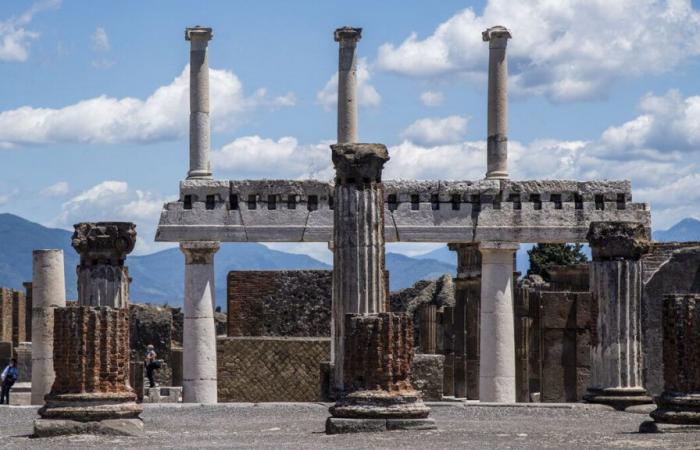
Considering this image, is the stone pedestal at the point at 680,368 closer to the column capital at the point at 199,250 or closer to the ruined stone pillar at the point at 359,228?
the ruined stone pillar at the point at 359,228

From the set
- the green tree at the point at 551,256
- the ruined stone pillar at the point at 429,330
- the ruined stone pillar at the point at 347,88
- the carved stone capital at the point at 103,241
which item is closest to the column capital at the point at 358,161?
the carved stone capital at the point at 103,241

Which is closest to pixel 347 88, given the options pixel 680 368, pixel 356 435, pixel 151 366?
pixel 151 366

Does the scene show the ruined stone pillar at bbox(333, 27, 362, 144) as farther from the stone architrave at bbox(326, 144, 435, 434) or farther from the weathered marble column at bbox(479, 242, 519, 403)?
the stone architrave at bbox(326, 144, 435, 434)

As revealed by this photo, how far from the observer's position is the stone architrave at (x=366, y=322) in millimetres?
21734

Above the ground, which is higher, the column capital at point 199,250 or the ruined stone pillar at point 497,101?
the ruined stone pillar at point 497,101

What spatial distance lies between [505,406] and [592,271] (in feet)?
8.18

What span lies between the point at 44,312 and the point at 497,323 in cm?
831

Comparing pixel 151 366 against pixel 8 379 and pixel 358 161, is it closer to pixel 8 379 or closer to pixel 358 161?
pixel 8 379

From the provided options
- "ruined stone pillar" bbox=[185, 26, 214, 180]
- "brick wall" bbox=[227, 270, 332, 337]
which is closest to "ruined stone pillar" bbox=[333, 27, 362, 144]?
"ruined stone pillar" bbox=[185, 26, 214, 180]

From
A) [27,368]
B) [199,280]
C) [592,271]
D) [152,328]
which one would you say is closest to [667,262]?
[592,271]

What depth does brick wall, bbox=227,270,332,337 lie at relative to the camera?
129ft

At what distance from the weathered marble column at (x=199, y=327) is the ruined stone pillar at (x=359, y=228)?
8.58m

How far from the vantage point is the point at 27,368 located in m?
41.9

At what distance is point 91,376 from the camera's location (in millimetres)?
22281
